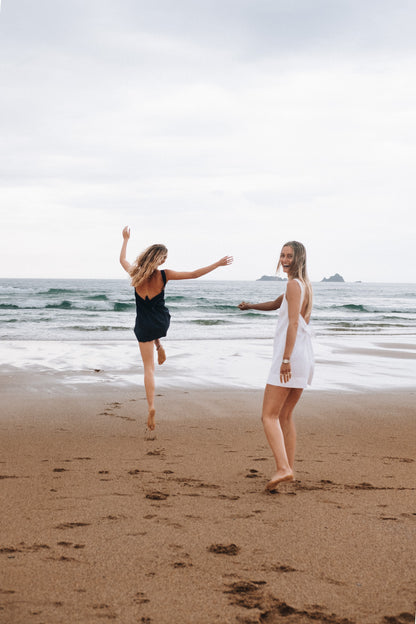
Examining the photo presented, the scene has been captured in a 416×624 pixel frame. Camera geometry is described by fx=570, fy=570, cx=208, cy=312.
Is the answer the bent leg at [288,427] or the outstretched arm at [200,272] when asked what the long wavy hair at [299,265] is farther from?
the outstretched arm at [200,272]

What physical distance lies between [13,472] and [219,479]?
63.0 inches

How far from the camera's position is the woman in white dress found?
13.0 ft

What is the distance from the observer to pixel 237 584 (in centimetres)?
264

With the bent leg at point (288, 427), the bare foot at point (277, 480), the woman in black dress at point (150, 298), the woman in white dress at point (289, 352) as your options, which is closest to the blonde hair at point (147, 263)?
the woman in black dress at point (150, 298)

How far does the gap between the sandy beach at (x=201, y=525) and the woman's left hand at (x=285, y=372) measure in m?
0.81

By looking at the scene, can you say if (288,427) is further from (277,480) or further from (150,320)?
(150,320)

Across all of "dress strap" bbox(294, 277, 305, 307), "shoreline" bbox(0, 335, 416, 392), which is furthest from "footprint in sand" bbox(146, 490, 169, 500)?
"shoreline" bbox(0, 335, 416, 392)

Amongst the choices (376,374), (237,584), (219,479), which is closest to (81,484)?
(219,479)

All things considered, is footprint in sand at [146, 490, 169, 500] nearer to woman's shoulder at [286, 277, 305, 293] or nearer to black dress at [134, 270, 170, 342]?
woman's shoulder at [286, 277, 305, 293]

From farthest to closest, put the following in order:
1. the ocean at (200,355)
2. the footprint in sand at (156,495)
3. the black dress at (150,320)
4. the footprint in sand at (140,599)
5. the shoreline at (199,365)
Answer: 1. the ocean at (200,355)
2. the shoreline at (199,365)
3. the black dress at (150,320)
4. the footprint in sand at (156,495)
5. the footprint in sand at (140,599)

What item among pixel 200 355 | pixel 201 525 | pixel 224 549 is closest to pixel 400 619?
pixel 224 549

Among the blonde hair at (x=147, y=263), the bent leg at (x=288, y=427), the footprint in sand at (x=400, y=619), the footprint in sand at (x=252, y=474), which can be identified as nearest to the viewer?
the footprint in sand at (x=400, y=619)

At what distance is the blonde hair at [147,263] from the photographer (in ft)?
19.5

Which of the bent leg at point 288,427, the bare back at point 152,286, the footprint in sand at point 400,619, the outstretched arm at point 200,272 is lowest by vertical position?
the footprint in sand at point 400,619
